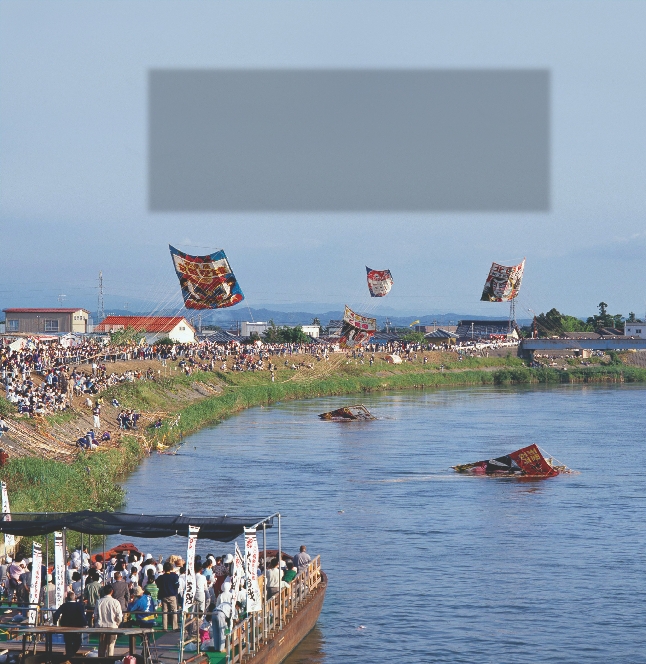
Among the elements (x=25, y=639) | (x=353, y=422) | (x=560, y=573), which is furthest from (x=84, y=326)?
(x=25, y=639)

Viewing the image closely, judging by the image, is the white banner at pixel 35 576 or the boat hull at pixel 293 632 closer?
the white banner at pixel 35 576

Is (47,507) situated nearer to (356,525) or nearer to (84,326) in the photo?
(356,525)

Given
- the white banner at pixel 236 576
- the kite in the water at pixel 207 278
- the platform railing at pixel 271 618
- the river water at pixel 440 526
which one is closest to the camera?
the platform railing at pixel 271 618

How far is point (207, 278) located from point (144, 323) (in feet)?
173

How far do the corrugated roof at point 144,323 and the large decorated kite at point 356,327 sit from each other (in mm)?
14319

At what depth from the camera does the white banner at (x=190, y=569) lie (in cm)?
1567

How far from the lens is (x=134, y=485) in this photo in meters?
35.5

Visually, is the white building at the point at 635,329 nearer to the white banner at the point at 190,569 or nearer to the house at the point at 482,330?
the house at the point at 482,330

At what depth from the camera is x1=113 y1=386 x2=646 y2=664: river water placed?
20125 mm

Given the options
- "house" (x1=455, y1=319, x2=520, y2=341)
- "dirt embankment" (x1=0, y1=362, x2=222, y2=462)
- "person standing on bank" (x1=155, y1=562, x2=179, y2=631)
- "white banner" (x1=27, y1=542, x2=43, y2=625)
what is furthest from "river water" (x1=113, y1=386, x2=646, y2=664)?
"house" (x1=455, y1=319, x2=520, y2=341)

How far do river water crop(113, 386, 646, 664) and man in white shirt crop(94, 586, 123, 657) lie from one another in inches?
200

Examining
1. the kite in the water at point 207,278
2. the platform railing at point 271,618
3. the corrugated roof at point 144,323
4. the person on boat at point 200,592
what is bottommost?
the platform railing at point 271,618

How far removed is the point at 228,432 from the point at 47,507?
2589 centimetres

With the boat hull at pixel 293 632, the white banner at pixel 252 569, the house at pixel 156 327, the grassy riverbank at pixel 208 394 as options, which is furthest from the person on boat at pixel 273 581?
the house at pixel 156 327
